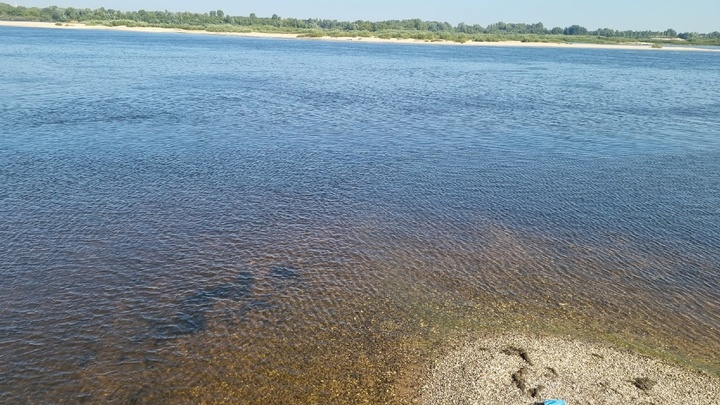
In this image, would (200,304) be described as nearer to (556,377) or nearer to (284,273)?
(284,273)

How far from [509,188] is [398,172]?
6.81m

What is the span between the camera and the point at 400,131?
44.4 metres

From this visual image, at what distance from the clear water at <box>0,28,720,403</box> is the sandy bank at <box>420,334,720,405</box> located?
84 cm

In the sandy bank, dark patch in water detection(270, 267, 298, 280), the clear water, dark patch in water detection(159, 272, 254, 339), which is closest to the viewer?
the sandy bank

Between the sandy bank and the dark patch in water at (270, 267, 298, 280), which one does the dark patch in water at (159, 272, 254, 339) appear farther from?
the sandy bank

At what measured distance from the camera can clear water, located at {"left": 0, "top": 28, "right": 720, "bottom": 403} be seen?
14.9 metres

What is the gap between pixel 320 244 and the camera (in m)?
22.3

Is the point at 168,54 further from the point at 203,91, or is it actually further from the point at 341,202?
the point at 341,202

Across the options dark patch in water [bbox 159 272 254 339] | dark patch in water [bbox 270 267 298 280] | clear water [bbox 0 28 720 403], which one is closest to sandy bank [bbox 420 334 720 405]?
clear water [bbox 0 28 720 403]

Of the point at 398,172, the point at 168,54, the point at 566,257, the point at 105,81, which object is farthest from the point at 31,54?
the point at 566,257

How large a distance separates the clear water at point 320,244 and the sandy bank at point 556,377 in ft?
2.74

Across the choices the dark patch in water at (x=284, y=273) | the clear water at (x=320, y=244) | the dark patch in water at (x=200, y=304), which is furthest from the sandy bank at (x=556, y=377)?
the dark patch in water at (x=200, y=304)

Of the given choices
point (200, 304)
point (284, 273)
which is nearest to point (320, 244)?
point (284, 273)

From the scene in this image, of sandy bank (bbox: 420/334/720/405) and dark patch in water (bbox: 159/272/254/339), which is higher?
sandy bank (bbox: 420/334/720/405)
